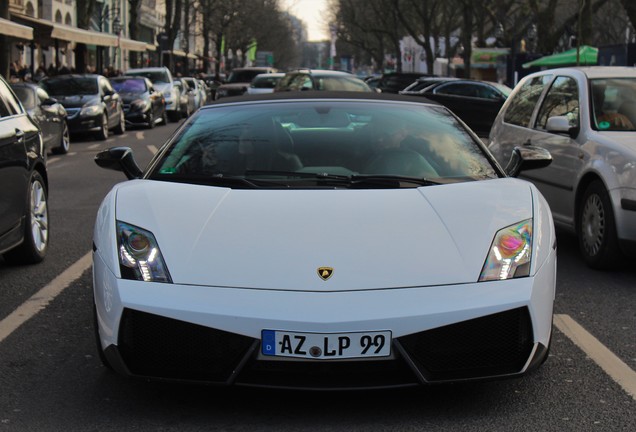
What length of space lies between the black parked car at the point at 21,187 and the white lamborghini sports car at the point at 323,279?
7.58ft

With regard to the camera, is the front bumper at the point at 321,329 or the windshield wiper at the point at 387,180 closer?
the front bumper at the point at 321,329

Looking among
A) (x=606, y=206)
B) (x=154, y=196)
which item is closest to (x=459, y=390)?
(x=154, y=196)

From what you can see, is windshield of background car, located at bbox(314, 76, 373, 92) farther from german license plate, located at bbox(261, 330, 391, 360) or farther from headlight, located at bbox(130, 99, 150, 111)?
german license plate, located at bbox(261, 330, 391, 360)

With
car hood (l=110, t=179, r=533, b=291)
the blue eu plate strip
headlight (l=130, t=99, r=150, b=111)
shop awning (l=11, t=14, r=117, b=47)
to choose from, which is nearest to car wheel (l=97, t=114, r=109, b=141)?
headlight (l=130, t=99, r=150, b=111)

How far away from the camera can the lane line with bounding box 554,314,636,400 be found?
454 cm

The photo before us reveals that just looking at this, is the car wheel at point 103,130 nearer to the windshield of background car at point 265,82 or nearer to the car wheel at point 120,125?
the car wheel at point 120,125

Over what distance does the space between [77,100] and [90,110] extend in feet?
1.51

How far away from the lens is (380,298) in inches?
151

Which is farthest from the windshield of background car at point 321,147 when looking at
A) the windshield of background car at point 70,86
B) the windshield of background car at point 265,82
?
the windshield of background car at point 265,82

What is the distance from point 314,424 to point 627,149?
4225mm

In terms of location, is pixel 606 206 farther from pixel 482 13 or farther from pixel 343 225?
pixel 482 13

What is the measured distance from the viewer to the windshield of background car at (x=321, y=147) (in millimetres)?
4852

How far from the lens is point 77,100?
22.6 meters

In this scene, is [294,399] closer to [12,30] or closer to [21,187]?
[21,187]
